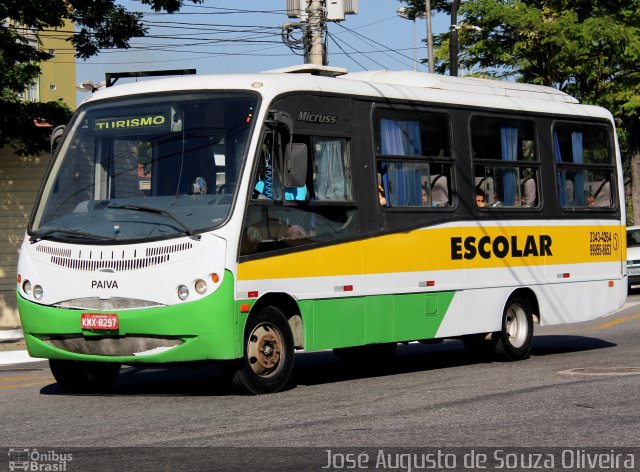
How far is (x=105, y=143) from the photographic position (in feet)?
41.8

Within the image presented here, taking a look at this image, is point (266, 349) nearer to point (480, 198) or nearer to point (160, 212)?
point (160, 212)

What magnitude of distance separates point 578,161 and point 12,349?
9.18 meters

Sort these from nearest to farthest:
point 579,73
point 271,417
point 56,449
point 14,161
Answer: point 56,449, point 271,417, point 14,161, point 579,73

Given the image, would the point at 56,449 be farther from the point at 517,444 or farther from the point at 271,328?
the point at 271,328

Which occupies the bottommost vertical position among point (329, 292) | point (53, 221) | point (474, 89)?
point (329, 292)

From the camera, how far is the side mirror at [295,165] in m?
12.3

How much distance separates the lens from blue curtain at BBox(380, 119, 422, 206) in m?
14.2

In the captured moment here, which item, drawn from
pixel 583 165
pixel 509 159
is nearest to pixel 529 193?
pixel 509 159

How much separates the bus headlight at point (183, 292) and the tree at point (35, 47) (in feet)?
36.8

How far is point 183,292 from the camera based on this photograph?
11648 mm

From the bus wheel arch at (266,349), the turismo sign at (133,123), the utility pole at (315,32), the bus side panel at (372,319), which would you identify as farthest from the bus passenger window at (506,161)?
the utility pole at (315,32)

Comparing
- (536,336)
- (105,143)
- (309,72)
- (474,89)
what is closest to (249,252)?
(105,143)

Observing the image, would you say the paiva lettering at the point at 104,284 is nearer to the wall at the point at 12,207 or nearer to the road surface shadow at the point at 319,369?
the road surface shadow at the point at 319,369

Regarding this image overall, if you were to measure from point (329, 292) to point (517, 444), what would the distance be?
449 cm
